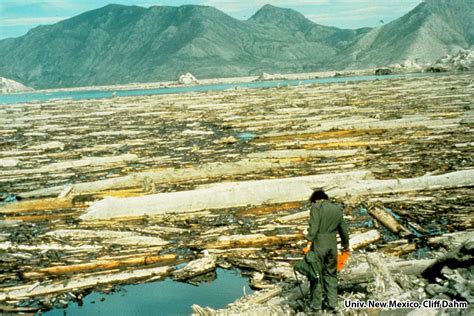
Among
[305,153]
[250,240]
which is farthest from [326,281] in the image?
[305,153]

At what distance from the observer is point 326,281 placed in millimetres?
5703

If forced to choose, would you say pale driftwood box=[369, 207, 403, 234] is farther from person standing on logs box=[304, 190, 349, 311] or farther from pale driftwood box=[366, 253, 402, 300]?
person standing on logs box=[304, 190, 349, 311]

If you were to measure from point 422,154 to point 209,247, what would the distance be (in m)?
9.47

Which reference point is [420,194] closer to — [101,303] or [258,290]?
[258,290]

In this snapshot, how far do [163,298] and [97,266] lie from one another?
1464 mm

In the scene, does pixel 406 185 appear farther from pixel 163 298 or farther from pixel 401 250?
pixel 163 298

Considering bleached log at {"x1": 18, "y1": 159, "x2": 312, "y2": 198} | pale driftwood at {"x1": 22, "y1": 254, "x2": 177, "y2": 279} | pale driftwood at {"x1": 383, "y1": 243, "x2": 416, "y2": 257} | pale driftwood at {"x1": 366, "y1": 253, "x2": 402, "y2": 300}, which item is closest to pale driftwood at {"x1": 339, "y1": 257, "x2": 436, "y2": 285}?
pale driftwood at {"x1": 366, "y1": 253, "x2": 402, "y2": 300}

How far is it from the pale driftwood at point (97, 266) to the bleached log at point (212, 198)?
2649 millimetres

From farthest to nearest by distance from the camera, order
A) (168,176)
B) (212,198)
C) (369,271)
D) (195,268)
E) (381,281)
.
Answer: (168,176)
(212,198)
(195,268)
(369,271)
(381,281)

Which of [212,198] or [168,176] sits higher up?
[168,176]

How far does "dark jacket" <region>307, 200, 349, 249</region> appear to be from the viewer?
18.5ft

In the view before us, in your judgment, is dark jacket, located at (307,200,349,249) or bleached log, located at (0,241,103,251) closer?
dark jacket, located at (307,200,349,249)

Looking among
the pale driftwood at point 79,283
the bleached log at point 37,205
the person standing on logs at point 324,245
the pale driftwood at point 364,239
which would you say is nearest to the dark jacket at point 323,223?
the person standing on logs at point 324,245

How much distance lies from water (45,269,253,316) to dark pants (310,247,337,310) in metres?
1.88
